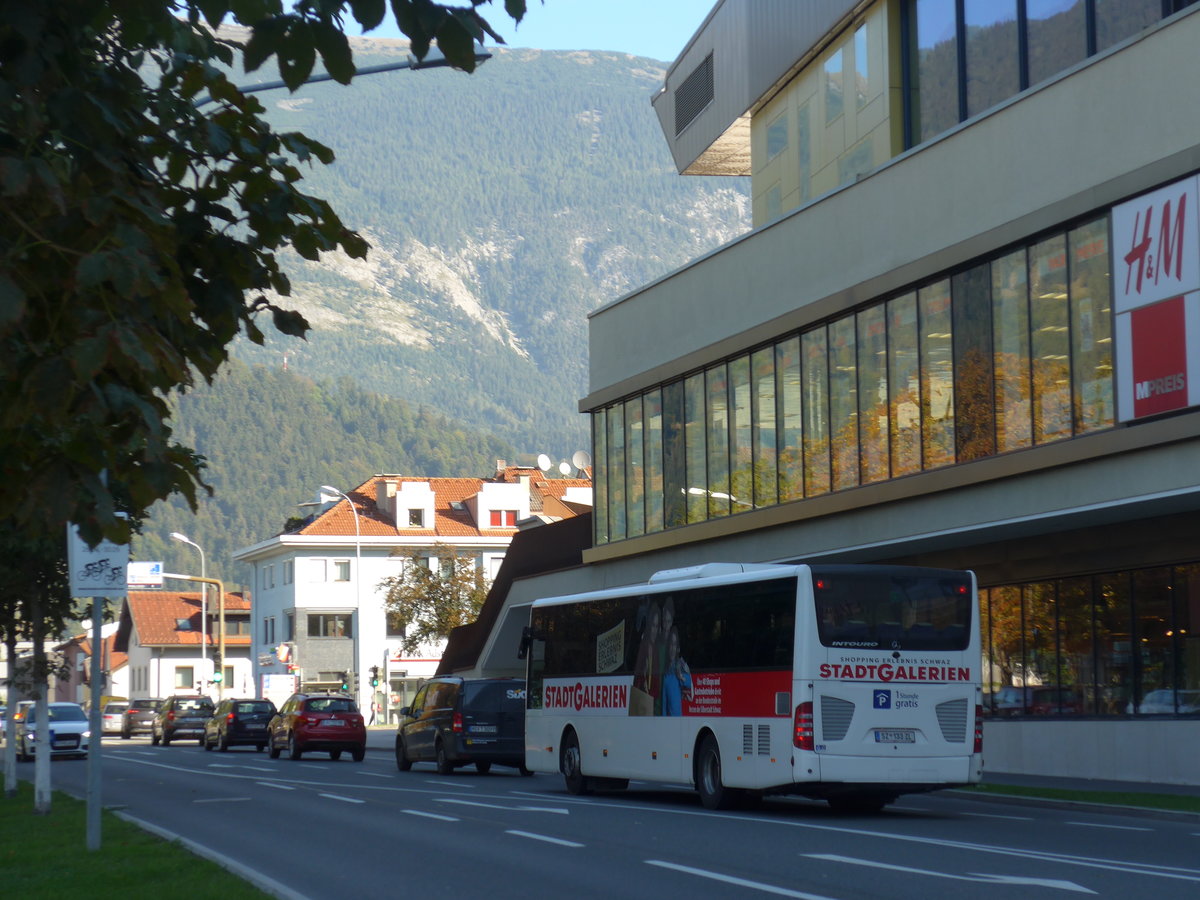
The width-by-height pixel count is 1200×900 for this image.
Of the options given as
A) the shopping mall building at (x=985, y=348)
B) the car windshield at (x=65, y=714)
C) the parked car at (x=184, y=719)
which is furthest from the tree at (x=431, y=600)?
the shopping mall building at (x=985, y=348)

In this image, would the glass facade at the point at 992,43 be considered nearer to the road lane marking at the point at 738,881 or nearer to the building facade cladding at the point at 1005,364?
the building facade cladding at the point at 1005,364

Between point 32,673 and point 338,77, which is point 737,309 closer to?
point 32,673

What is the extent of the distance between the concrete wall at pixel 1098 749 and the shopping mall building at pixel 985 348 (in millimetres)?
50

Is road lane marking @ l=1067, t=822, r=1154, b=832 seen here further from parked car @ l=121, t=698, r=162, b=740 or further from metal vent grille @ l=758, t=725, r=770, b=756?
parked car @ l=121, t=698, r=162, b=740

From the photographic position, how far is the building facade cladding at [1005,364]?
22688mm

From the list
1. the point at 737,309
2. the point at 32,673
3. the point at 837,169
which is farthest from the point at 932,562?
the point at 32,673

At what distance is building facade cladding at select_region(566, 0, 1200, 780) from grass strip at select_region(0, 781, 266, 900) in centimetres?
1381

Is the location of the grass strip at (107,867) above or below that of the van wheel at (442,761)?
above

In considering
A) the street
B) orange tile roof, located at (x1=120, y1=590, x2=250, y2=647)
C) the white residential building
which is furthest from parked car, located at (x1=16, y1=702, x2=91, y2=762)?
orange tile roof, located at (x1=120, y1=590, x2=250, y2=647)

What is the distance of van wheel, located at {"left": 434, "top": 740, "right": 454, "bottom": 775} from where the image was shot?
1300 inches

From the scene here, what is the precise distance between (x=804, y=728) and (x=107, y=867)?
26.6 feet

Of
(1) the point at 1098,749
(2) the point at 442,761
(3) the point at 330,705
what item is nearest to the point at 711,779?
(1) the point at 1098,749

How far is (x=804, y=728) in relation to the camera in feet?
61.5

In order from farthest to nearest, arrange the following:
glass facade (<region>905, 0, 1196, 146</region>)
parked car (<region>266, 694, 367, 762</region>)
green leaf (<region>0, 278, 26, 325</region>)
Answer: parked car (<region>266, 694, 367, 762</region>)
glass facade (<region>905, 0, 1196, 146</region>)
green leaf (<region>0, 278, 26, 325</region>)
